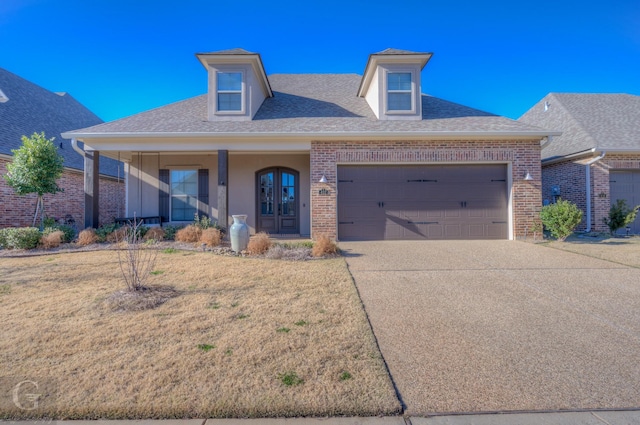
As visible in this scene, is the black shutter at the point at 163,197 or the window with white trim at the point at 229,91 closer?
the window with white trim at the point at 229,91

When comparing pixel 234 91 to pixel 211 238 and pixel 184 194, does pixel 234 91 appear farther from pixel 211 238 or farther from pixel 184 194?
pixel 211 238

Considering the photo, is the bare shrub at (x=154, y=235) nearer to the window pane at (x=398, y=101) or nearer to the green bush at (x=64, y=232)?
the green bush at (x=64, y=232)

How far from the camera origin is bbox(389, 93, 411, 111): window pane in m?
10.3

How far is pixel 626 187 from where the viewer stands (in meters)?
11.1

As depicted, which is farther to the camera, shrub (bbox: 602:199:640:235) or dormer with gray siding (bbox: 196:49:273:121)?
dormer with gray siding (bbox: 196:49:273:121)

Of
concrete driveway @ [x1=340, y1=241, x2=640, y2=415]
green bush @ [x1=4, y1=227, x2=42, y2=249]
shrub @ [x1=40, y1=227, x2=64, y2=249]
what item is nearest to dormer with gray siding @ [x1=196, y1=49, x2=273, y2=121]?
shrub @ [x1=40, y1=227, x2=64, y2=249]

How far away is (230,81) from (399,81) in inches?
209

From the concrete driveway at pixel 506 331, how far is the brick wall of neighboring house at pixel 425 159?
2752mm

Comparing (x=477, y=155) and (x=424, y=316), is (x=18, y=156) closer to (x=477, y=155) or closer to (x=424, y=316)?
(x=424, y=316)

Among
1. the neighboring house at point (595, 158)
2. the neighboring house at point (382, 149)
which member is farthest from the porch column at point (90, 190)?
the neighboring house at point (595, 158)

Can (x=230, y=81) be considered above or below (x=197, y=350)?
above

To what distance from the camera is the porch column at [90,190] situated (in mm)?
9477

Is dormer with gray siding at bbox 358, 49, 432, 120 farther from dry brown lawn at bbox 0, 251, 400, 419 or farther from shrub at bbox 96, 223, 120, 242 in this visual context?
shrub at bbox 96, 223, 120, 242

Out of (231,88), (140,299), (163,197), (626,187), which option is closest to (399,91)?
(231,88)
